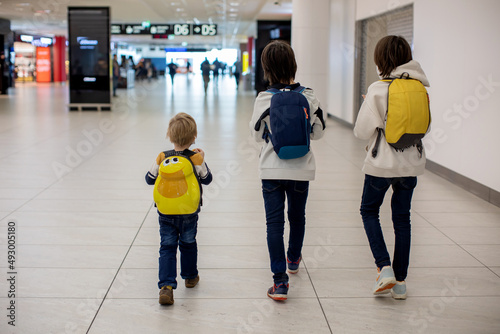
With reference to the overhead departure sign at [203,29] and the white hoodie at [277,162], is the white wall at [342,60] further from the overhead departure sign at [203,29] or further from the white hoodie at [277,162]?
the overhead departure sign at [203,29]

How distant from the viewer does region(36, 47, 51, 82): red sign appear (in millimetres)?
39094

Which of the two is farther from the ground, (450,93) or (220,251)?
(450,93)

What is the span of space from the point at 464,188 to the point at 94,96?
40.0 feet

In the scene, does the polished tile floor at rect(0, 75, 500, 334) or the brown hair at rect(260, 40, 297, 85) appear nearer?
the polished tile floor at rect(0, 75, 500, 334)

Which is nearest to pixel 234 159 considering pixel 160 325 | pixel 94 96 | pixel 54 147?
pixel 54 147

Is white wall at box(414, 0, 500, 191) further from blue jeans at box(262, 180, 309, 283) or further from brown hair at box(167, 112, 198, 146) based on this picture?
brown hair at box(167, 112, 198, 146)

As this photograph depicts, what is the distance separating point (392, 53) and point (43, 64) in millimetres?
39152

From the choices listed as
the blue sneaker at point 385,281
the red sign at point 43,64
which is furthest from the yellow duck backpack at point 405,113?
the red sign at point 43,64

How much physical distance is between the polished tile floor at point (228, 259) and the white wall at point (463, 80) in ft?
1.41

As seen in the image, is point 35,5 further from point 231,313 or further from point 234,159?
point 231,313

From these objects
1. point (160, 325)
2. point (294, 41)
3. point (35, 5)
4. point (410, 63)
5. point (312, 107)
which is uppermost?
point (35, 5)

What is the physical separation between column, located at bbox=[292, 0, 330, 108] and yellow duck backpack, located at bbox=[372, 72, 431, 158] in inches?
364

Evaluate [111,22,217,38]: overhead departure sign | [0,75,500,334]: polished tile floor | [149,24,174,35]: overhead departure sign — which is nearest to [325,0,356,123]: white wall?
[0,75,500,334]: polished tile floor

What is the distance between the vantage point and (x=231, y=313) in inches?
125
